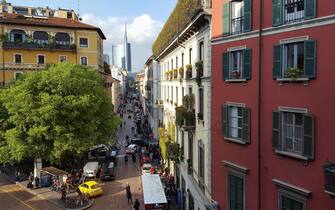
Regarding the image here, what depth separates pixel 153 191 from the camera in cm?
2977

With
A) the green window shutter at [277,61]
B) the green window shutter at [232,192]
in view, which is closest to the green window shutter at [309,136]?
the green window shutter at [277,61]

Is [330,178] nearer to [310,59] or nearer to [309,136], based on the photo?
[309,136]

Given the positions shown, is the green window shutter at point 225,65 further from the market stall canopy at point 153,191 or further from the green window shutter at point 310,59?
the market stall canopy at point 153,191

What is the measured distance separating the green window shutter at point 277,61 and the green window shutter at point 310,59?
138cm

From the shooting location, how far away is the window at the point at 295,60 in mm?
13680

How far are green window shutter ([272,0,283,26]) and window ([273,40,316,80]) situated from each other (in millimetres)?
892

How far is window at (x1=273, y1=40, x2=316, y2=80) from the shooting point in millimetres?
13680

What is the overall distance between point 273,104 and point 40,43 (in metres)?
51.7

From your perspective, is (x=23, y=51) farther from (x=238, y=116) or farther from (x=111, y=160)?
(x=238, y=116)

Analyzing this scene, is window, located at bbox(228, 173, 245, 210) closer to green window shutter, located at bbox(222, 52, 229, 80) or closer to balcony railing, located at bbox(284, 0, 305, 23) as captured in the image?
green window shutter, located at bbox(222, 52, 229, 80)

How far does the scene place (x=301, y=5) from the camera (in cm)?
1425

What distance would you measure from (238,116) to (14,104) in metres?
25.9

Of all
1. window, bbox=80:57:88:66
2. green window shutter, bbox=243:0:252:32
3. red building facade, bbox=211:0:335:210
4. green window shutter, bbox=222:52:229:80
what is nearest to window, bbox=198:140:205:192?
red building facade, bbox=211:0:335:210

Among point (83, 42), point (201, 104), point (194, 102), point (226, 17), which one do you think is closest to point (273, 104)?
point (226, 17)
